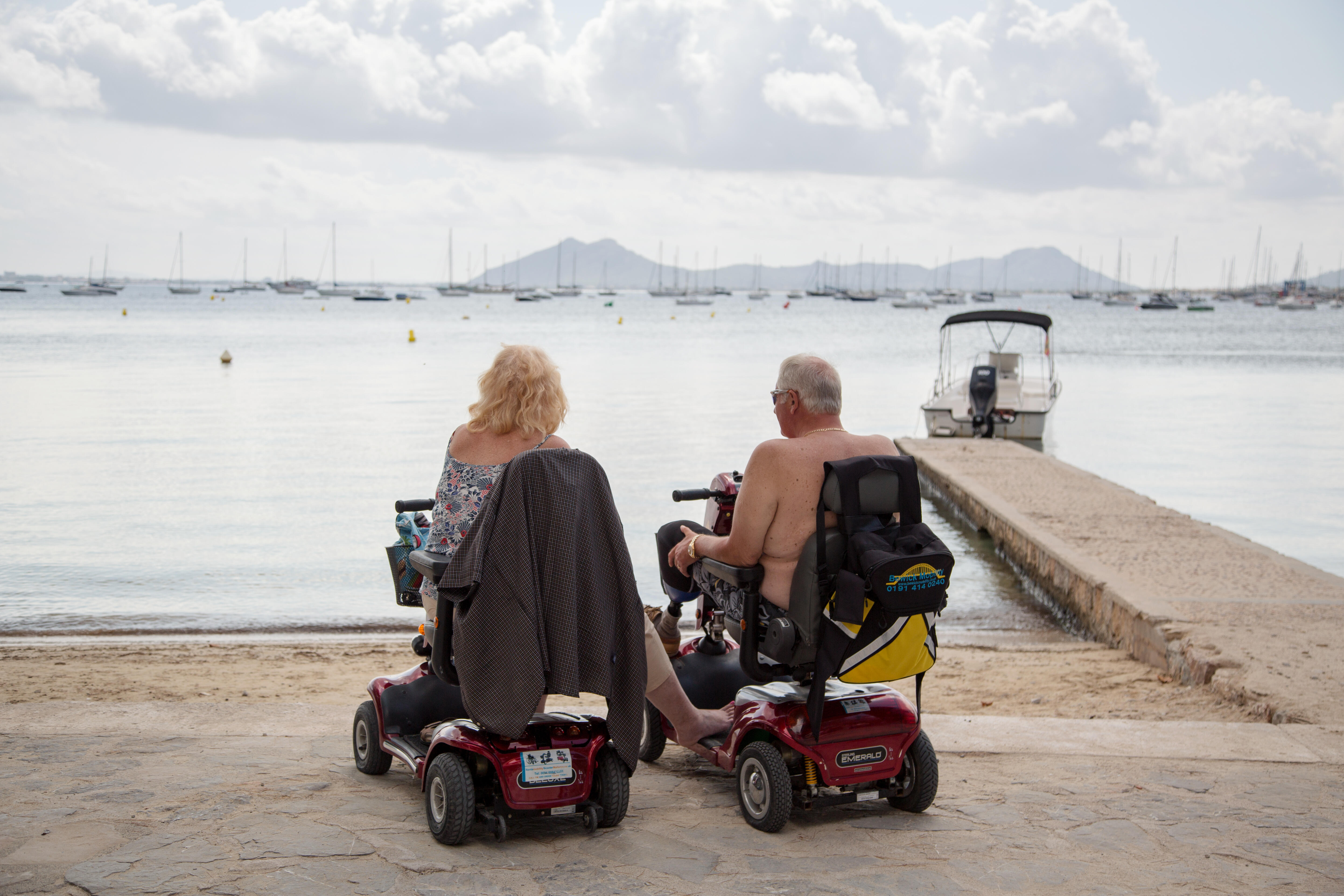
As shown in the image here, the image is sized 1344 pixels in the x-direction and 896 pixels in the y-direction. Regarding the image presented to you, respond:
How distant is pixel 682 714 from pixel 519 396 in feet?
3.99

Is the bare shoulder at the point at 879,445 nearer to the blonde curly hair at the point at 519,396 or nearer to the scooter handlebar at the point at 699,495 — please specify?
the scooter handlebar at the point at 699,495

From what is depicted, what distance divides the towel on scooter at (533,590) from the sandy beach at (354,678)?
7.09 ft

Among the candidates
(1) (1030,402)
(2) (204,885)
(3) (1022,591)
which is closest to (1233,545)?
(3) (1022,591)

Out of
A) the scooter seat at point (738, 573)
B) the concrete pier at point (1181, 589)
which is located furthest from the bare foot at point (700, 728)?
the concrete pier at point (1181, 589)

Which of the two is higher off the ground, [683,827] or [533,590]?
[533,590]

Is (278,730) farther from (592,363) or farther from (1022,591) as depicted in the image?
(592,363)

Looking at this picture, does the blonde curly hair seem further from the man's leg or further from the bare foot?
the bare foot

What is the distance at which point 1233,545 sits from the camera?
8570 mm

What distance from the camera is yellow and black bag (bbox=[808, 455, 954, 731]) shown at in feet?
10.8

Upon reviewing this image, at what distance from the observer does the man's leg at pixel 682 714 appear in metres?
3.76

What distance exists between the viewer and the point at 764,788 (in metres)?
3.39

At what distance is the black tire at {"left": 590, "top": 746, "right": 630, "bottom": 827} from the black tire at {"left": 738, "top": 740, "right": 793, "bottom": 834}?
37 cm

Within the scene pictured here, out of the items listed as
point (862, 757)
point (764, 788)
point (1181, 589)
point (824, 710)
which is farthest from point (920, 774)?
point (1181, 589)

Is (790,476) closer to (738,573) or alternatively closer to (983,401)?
(738,573)
